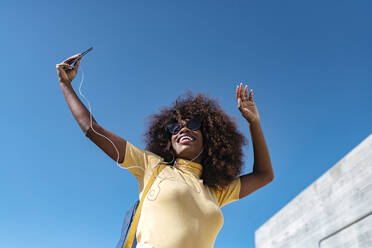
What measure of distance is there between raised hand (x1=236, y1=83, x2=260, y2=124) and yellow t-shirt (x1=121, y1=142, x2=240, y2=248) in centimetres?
55

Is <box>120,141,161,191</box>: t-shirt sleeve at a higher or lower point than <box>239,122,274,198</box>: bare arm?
lower

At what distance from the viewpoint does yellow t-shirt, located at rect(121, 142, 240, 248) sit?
4.36 feet

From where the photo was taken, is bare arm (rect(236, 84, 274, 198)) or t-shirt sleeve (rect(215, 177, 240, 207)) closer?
t-shirt sleeve (rect(215, 177, 240, 207))

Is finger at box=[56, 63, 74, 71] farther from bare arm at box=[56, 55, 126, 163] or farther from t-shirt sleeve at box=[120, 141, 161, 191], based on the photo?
t-shirt sleeve at box=[120, 141, 161, 191]

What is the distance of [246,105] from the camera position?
208 centimetres

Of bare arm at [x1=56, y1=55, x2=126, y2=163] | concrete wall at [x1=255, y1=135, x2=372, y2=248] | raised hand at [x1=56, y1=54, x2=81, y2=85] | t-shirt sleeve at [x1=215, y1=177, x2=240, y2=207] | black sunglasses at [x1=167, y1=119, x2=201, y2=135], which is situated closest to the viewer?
bare arm at [x1=56, y1=55, x2=126, y2=163]

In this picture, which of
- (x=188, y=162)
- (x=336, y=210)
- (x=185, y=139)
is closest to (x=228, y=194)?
(x=188, y=162)

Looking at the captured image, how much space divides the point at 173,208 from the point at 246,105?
945 millimetres

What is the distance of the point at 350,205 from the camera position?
27.8 ft

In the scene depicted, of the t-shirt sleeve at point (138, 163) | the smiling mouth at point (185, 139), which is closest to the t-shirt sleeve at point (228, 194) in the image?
the smiling mouth at point (185, 139)

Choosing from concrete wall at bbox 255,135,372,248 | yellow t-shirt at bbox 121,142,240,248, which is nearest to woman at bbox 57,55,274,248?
yellow t-shirt at bbox 121,142,240,248

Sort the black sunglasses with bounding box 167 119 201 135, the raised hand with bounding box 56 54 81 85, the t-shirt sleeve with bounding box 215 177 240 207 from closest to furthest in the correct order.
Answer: the raised hand with bounding box 56 54 81 85
the t-shirt sleeve with bounding box 215 177 240 207
the black sunglasses with bounding box 167 119 201 135

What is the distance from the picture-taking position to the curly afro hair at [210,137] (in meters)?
1.94

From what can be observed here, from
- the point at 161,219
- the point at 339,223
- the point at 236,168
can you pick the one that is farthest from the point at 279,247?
the point at 161,219
